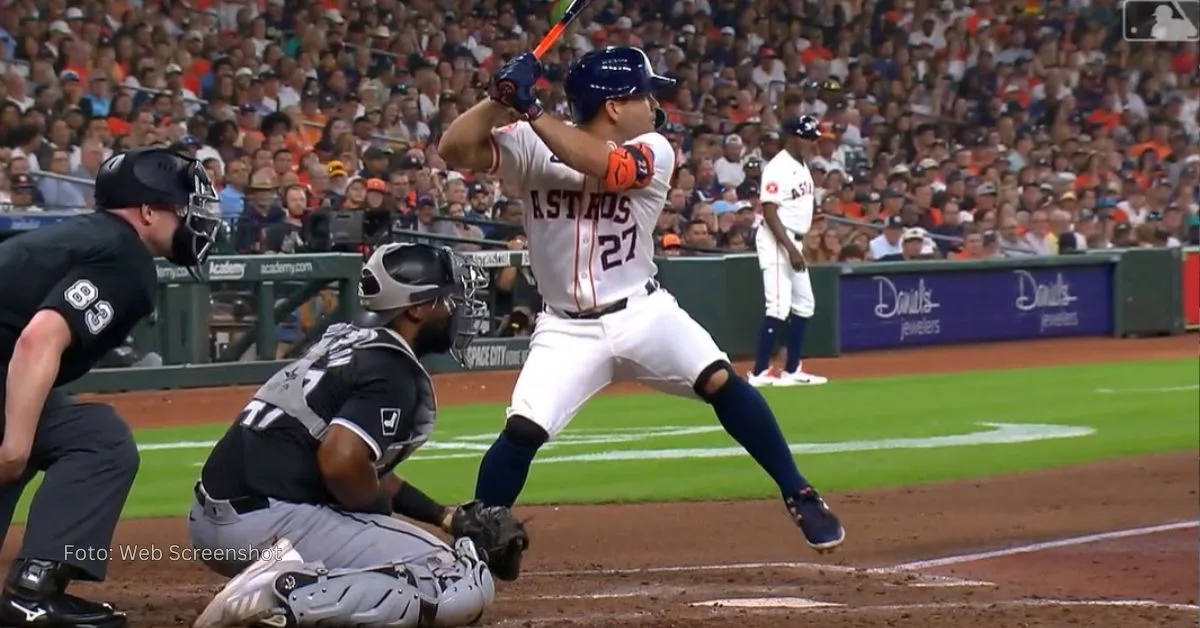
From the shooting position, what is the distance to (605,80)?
241 inches

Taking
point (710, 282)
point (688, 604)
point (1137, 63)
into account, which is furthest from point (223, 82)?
point (1137, 63)

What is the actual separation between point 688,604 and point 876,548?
65.3 inches

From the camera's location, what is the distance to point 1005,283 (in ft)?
62.3

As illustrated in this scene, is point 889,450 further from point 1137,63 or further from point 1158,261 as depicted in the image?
point 1137,63

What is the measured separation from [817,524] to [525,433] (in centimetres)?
107

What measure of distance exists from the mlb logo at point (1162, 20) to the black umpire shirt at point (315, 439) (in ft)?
9.38

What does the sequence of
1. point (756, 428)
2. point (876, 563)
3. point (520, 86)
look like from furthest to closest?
point (876, 563) → point (756, 428) → point (520, 86)

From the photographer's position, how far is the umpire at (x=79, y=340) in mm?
4836

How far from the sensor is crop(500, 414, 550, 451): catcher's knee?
5969mm

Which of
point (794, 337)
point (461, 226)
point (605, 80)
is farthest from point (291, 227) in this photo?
point (605, 80)

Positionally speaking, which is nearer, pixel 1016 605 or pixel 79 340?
pixel 79 340

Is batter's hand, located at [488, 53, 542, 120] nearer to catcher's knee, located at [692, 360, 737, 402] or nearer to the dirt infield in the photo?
catcher's knee, located at [692, 360, 737, 402]

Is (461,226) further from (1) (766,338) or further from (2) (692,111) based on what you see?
(2) (692,111)

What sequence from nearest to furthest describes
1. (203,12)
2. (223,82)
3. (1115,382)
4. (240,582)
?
(240,582)
(1115,382)
(223,82)
(203,12)
